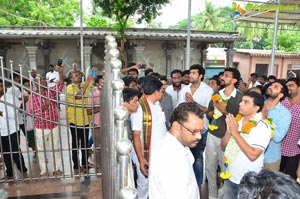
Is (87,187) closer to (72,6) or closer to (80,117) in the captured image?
(80,117)

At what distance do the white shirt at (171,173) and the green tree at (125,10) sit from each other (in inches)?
350

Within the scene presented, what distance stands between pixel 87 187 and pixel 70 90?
148cm

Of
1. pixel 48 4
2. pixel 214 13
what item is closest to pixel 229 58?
pixel 48 4

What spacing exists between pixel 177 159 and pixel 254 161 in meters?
1.07

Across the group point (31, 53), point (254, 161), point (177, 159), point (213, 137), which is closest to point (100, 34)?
point (31, 53)

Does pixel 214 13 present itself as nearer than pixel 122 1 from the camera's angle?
No

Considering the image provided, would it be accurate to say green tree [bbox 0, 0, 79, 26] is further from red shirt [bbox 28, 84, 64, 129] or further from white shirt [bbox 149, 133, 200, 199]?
white shirt [bbox 149, 133, 200, 199]

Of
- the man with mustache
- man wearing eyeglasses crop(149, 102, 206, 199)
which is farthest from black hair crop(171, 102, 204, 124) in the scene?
the man with mustache

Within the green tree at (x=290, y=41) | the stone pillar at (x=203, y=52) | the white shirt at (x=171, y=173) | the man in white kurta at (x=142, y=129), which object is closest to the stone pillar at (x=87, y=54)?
the stone pillar at (x=203, y=52)

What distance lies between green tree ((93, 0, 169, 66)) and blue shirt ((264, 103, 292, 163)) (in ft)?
25.9

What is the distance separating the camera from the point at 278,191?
123 cm

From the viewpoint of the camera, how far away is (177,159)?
5.61 ft

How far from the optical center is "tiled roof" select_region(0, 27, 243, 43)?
1012cm

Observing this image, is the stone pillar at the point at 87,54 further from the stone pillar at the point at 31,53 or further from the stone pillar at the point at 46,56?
the stone pillar at the point at 31,53
